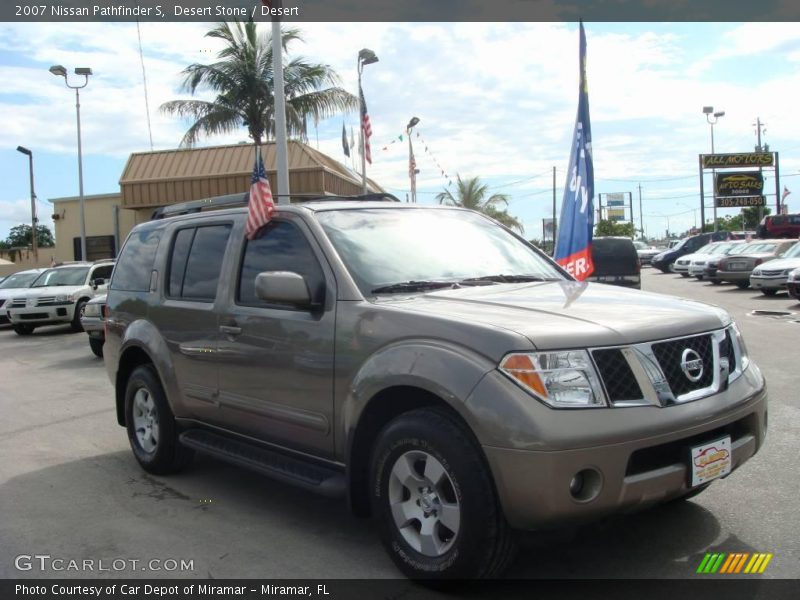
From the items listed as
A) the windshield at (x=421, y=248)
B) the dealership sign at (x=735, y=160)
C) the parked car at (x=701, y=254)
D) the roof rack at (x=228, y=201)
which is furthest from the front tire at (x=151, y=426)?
the dealership sign at (x=735, y=160)

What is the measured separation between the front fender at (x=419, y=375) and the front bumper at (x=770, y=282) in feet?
55.4

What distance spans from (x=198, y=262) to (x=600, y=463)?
3.22 m

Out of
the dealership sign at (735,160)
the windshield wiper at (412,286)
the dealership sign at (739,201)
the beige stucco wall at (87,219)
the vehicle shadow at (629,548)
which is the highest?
the dealership sign at (735,160)

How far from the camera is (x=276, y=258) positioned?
15.3ft

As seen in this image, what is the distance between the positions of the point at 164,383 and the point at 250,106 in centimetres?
1728

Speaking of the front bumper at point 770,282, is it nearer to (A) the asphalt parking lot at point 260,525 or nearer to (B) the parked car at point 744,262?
(B) the parked car at point 744,262

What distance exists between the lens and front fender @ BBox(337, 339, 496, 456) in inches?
130

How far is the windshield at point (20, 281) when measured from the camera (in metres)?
19.6

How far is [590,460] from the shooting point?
10.2 ft

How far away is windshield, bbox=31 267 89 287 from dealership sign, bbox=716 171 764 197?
4653 cm

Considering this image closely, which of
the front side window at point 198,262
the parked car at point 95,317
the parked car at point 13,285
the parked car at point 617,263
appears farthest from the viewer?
the parked car at point 13,285

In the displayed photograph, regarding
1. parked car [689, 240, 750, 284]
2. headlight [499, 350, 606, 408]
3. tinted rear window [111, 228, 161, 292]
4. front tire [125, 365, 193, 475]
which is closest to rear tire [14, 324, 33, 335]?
tinted rear window [111, 228, 161, 292]

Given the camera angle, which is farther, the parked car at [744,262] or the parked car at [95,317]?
the parked car at [744,262]

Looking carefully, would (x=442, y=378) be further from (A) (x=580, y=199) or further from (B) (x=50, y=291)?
(B) (x=50, y=291)
